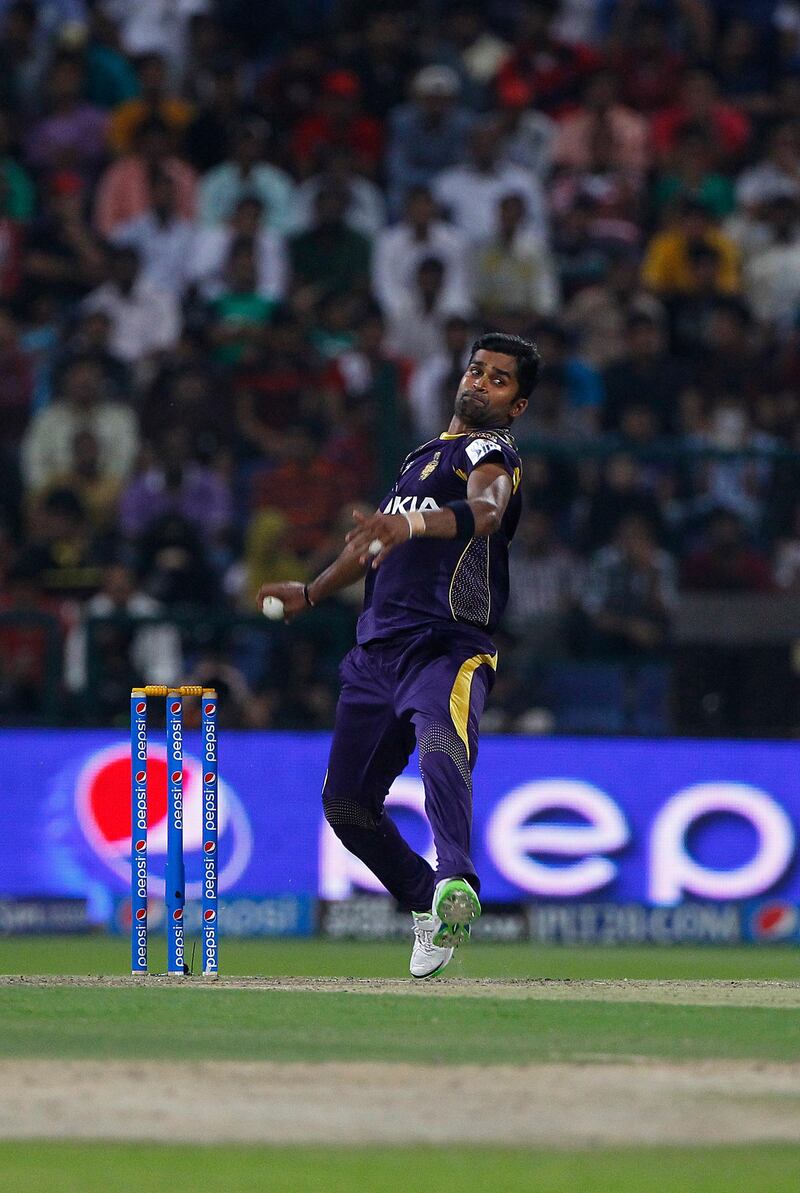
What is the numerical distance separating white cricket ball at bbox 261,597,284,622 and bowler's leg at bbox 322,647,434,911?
1.29 ft

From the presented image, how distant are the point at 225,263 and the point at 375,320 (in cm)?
147

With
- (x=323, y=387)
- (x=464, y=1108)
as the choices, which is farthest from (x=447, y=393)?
(x=464, y=1108)

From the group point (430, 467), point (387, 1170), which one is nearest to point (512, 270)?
point (430, 467)

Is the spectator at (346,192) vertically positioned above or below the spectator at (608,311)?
above

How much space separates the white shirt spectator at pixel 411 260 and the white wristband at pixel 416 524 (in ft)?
31.0

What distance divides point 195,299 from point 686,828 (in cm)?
599

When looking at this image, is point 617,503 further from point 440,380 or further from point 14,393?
point 14,393

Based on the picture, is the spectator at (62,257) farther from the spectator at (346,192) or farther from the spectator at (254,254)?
the spectator at (346,192)

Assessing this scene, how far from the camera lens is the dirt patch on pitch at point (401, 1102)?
5.33m

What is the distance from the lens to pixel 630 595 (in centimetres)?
1362

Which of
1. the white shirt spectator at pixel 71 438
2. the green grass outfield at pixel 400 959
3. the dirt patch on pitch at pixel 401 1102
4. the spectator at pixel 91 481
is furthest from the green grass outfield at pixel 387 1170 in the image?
the white shirt spectator at pixel 71 438

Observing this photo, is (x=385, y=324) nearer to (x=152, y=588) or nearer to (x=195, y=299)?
(x=195, y=299)

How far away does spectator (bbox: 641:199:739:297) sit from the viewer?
17.5m

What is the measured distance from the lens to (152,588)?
14211 millimetres
